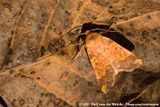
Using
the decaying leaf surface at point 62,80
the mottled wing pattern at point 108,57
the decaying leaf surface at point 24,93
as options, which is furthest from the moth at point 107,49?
the decaying leaf surface at point 24,93

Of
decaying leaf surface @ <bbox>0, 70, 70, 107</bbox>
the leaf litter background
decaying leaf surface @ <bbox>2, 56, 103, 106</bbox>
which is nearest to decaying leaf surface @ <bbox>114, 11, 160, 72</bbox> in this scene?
the leaf litter background

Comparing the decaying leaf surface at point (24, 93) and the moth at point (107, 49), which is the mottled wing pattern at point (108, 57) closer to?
the moth at point (107, 49)

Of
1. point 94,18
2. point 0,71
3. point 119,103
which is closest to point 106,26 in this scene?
point 94,18

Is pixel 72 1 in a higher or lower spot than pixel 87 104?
higher

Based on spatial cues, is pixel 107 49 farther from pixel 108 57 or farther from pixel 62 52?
pixel 62 52

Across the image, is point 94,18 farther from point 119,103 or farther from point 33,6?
point 119,103

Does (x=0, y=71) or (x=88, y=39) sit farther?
(x=88, y=39)
